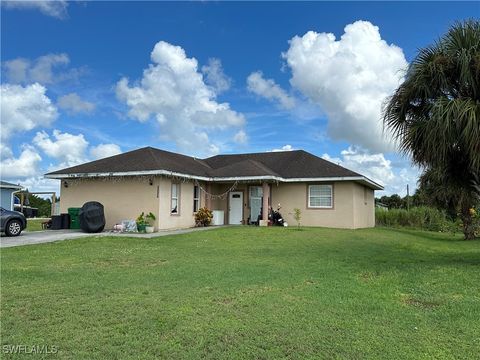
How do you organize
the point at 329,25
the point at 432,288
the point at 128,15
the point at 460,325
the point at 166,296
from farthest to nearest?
the point at 329,25, the point at 128,15, the point at 432,288, the point at 166,296, the point at 460,325

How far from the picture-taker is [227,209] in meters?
24.3

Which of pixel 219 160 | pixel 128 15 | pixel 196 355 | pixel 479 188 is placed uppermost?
pixel 128 15

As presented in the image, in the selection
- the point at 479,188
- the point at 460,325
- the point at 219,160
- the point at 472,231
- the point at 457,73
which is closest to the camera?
the point at 460,325

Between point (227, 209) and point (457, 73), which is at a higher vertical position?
point (457, 73)

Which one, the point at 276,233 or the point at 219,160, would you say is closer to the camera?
the point at 276,233

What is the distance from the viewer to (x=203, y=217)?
72.0ft

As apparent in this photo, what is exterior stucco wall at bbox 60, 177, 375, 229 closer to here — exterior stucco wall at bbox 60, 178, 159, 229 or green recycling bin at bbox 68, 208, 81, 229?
exterior stucco wall at bbox 60, 178, 159, 229

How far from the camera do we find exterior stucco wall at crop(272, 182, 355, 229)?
2202 centimetres

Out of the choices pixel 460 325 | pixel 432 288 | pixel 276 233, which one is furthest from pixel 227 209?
pixel 460 325

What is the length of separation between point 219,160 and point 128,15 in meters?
14.1

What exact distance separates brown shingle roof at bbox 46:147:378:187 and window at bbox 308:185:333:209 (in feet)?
3.05

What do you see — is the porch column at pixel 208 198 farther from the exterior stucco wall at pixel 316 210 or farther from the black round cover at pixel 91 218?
the black round cover at pixel 91 218

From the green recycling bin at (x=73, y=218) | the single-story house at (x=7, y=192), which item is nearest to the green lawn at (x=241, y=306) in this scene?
the green recycling bin at (x=73, y=218)

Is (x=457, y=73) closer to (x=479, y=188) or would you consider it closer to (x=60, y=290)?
(x=479, y=188)
